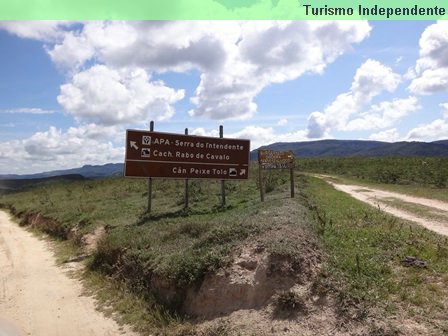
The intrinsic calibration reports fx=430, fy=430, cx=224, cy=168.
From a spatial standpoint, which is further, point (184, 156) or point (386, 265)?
point (184, 156)

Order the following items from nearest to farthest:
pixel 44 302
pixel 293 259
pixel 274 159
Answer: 1. pixel 293 259
2. pixel 44 302
3. pixel 274 159

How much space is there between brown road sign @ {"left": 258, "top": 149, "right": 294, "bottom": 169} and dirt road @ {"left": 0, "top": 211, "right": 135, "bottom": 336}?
916cm

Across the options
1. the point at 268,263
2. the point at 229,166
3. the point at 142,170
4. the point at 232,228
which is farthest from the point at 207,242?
the point at 229,166

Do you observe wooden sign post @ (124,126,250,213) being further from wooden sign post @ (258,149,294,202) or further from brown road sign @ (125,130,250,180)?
wooden sign post @ (258,149,294,202)

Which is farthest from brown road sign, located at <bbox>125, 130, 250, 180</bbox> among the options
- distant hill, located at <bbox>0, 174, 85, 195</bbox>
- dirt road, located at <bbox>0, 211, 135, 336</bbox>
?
distant hill, located at <bbox>0, 174, 85, 195</bbox>

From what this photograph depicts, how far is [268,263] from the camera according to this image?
8.72m

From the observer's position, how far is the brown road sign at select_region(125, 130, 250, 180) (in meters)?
17.9

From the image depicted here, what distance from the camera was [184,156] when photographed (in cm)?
1908

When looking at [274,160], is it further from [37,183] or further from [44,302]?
[37,183]

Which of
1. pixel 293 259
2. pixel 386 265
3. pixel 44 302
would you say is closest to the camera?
pixel 293 259

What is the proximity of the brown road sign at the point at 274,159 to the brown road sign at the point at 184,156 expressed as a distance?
1.87 meters

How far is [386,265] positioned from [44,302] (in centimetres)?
847

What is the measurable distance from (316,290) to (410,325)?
5.69 feet

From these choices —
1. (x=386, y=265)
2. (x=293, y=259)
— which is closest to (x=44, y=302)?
(x=293, y=259)
